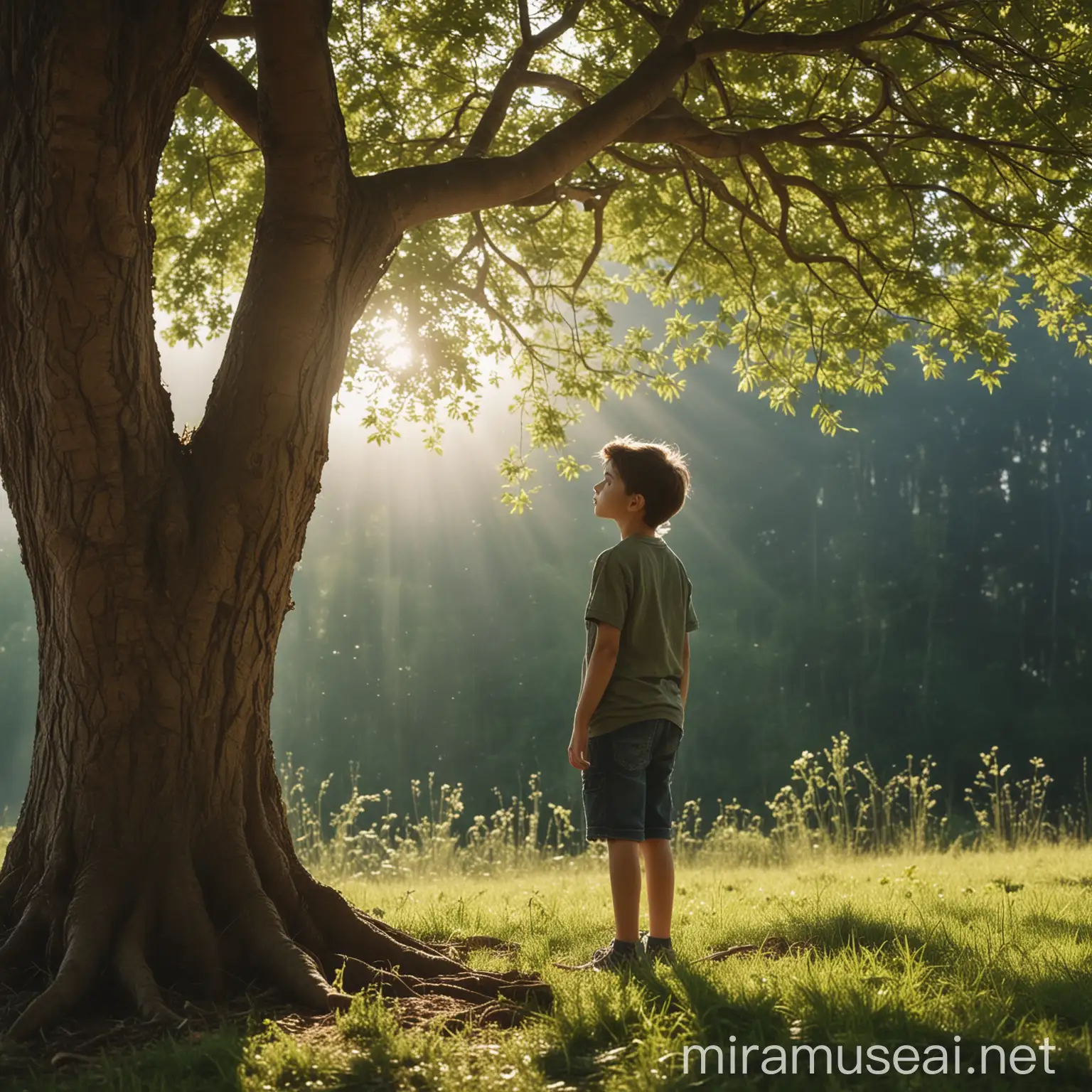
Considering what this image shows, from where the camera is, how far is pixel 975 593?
39.7m

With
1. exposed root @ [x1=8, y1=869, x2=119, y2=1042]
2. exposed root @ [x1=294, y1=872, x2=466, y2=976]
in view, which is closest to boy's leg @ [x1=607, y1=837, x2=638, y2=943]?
exposed root @ [x1=294, y1=872, x2=466, y2=976]

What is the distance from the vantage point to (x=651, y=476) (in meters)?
Result: 3.99

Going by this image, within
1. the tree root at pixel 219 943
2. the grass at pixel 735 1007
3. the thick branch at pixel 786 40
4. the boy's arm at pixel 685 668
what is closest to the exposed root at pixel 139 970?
the tree root at pixel 219 943

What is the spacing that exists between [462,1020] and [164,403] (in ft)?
7.32

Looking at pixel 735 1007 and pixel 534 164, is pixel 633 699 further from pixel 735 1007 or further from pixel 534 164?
pixel 534 164

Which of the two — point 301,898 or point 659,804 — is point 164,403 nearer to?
point 301,898

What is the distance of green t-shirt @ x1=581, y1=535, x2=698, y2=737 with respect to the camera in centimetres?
377

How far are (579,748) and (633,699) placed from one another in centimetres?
27

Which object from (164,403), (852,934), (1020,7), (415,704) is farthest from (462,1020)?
(415,704)

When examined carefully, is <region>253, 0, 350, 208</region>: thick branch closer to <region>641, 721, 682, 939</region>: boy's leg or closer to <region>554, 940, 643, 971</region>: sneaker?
<region>641, 721, 682, 939</region>: boy's leg

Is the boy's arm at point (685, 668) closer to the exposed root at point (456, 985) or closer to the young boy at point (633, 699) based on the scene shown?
the young boy at point (633, 699)

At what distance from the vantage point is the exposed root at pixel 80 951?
9.46 ft

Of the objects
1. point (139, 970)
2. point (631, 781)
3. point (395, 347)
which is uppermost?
point (395, 347)

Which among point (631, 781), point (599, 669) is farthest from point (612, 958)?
point (599, 669)
